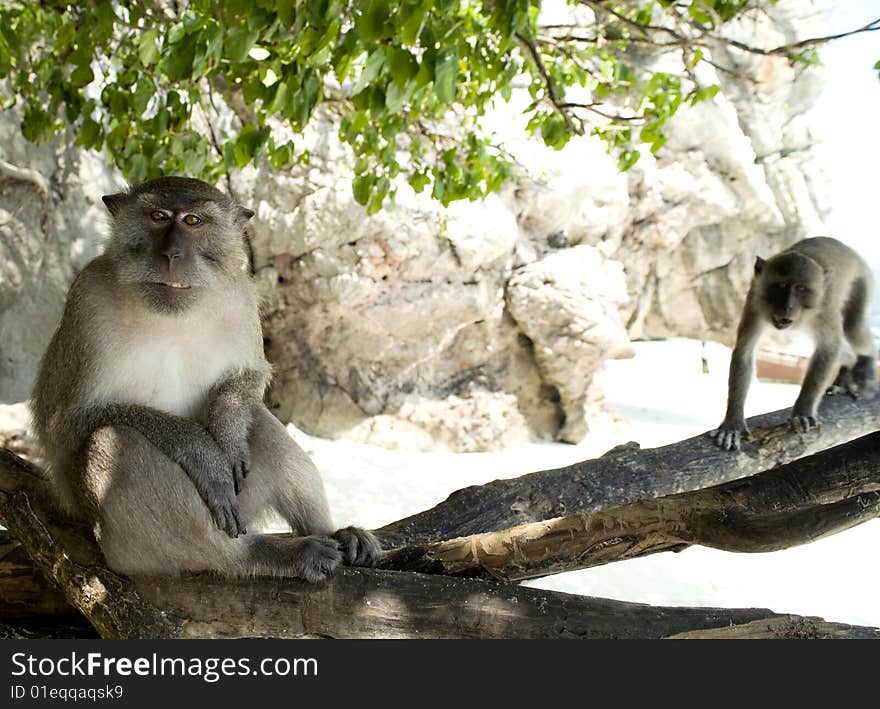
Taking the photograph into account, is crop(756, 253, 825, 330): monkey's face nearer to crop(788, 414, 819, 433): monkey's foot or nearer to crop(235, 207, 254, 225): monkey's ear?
crop(788, 414, 819, 433): monkey's foot

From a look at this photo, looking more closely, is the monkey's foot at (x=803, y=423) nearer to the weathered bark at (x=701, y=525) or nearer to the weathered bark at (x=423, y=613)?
the weathered bark at (x=701, y=525)

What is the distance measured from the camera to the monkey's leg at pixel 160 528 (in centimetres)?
242

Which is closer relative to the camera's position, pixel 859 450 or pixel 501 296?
pixel 859 450

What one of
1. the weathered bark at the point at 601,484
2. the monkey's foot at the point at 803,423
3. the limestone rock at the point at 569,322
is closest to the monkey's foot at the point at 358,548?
the weathered bark at the point at 601,484

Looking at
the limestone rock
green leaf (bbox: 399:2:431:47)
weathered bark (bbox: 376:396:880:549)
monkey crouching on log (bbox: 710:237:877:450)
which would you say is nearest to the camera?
green leaf (bbox: 399:2:431:47)

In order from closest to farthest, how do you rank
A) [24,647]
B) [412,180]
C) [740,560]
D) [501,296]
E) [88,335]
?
1. [24,647]
2. [88,335]
3. [412,180]
4. [740,560]
5. [501,296]

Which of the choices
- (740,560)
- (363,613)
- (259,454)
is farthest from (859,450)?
(740,560)

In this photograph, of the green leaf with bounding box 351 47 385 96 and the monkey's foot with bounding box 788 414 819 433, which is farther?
the monkey's foot with bounding box 788 414 819 433

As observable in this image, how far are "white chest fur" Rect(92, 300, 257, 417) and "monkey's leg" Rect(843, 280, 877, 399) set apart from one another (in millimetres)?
4321

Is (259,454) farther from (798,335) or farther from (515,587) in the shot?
(798,335)

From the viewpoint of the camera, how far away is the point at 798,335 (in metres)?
5.62

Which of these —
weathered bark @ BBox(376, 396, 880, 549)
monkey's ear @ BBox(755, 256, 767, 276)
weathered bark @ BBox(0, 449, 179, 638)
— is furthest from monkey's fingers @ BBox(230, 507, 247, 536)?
monkey's ear @ BBox(755, 256, 767, 276)

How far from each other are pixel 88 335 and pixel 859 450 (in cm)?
272

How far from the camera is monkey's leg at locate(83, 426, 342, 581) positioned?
242 centimetres
